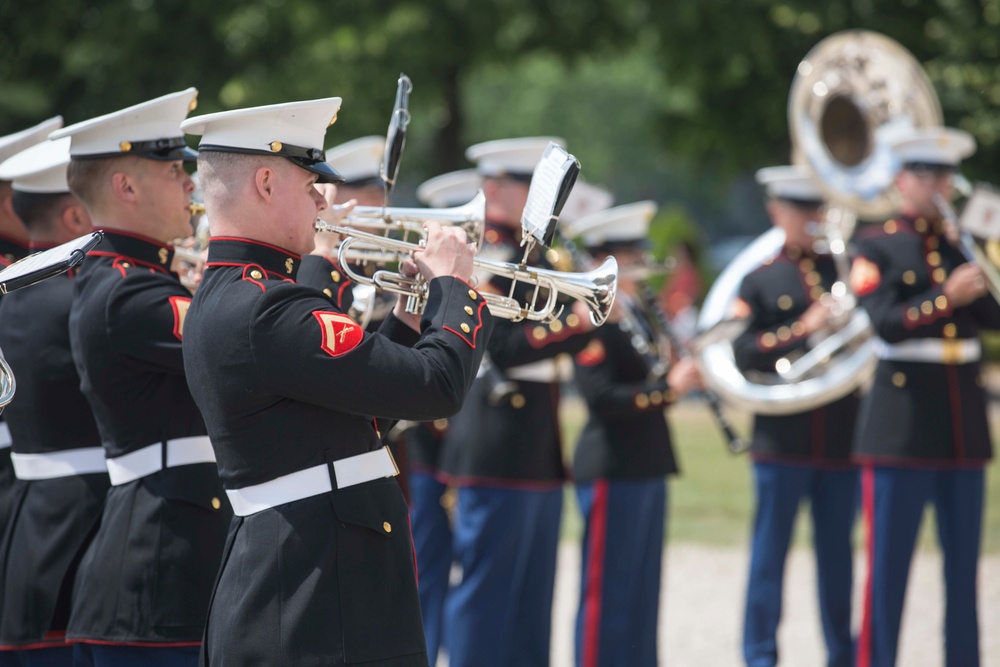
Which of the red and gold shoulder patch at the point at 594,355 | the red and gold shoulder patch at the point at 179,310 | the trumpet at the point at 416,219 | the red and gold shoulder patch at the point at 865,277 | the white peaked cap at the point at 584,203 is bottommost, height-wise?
the red and gold shoulder patch at the point at 179,310

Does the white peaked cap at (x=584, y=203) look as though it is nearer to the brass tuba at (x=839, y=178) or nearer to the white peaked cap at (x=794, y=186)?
the brass tuba at (x=839, y=178)

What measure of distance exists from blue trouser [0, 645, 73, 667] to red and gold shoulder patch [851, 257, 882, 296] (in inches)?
139

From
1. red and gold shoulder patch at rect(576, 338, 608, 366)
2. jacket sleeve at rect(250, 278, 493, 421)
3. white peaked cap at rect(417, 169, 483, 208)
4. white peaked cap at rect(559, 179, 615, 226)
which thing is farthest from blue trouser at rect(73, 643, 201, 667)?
white peaked cap at rect(417, 169, 483, 208)

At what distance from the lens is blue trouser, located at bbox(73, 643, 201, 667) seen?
3.38 metres

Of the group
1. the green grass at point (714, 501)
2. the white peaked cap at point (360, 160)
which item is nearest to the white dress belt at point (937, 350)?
the green grass at point (714, 501)

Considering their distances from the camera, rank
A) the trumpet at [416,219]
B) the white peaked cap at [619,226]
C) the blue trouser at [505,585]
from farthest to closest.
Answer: the white peaked cap at [619,226], the blue trouser at [505,585], the trumpet at [416,219]

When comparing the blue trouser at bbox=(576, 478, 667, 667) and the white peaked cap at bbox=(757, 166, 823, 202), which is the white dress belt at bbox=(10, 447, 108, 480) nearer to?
the blue trouser at bbox=(576, 478, 667, 667)

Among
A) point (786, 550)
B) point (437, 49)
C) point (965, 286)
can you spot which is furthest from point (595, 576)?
point (437, 49)

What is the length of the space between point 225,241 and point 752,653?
3.85 m

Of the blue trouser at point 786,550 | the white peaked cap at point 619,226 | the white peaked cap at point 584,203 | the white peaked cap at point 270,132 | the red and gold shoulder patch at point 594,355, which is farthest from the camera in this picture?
the white peaked cap at point 584,203

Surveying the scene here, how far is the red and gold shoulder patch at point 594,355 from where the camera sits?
18.3 ft

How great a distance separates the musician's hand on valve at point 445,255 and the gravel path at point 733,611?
3.53 meters

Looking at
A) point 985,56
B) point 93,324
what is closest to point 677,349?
point 93,324

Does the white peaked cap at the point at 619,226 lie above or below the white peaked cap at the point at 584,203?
below
